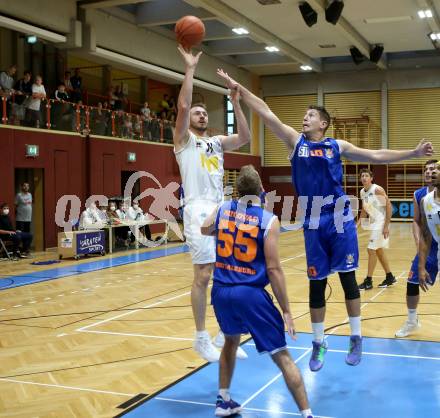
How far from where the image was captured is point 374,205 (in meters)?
10.2

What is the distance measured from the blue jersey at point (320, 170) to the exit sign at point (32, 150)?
1283cm

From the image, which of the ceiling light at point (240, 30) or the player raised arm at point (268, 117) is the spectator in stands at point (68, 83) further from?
the player raised arm at point (268, 117)

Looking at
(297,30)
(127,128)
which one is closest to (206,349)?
(127,128)

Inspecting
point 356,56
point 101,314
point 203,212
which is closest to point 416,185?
point 356,56

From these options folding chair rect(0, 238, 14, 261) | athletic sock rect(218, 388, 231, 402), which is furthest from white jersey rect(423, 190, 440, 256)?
folding chair rect(0, 238, 14, 261)

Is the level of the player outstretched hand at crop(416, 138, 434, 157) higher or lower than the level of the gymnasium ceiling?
lower

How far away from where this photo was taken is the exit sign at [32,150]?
16375 millimetres

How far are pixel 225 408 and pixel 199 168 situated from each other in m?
2.02

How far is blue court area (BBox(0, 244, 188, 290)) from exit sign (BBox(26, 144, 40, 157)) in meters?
3.91

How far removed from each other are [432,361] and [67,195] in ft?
46.0

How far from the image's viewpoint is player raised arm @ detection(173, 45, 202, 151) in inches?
190

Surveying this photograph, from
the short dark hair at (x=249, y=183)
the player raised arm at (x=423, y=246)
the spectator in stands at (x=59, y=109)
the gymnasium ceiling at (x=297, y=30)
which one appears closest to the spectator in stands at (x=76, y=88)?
the spectator in stands at (x=59, y=109)

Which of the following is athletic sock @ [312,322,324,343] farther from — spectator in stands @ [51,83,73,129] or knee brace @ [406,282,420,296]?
spectator in stands @ [51,83,73,129]

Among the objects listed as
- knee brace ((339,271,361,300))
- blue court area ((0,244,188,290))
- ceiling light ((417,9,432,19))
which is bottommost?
blue court area ((0,244,188,290))
